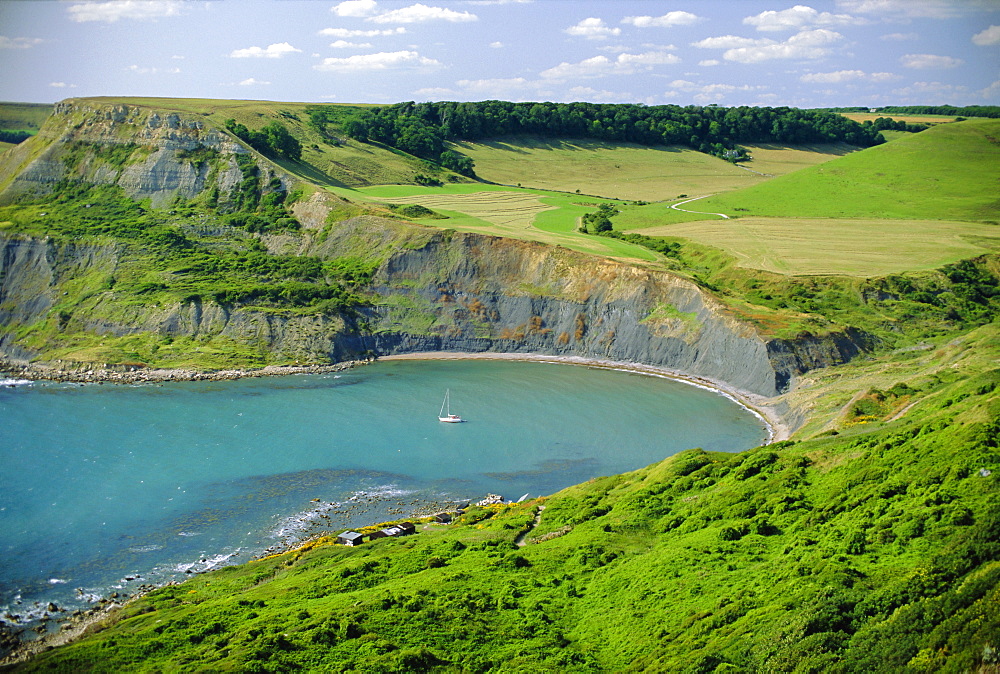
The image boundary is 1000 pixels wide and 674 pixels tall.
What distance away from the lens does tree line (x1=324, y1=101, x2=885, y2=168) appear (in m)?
141

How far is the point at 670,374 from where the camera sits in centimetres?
7738

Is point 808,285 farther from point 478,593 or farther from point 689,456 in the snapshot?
point 478,593

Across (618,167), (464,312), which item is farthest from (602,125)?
(464,312)

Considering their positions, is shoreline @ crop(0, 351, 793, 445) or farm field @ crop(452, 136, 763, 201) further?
farm field @ crop(452, 136, 763, 201)

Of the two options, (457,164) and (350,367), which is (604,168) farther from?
(350,367)

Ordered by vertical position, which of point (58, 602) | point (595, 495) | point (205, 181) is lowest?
point (58, 602)

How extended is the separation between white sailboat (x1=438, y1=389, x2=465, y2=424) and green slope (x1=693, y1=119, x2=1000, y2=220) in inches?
2537

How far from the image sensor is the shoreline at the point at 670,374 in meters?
63.3

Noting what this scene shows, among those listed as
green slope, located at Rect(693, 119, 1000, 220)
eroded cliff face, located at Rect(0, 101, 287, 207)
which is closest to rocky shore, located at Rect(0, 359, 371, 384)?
eroded cliff face, located at Rect(0, 101, 287, 207)

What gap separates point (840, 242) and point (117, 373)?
A: 80.4m

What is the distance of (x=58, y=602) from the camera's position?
38.0m

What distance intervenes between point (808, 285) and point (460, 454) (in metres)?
46.2

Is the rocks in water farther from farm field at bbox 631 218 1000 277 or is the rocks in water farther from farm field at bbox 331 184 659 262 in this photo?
farm field at bbox 631 218 1000 277

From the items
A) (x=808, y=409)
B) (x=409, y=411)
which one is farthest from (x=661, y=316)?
(x=409, y=411)
